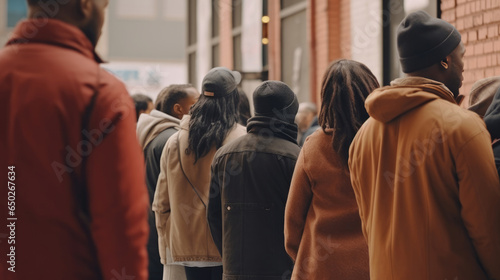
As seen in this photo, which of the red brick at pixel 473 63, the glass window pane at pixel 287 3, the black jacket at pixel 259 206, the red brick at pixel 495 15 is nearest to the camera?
the black jacket at pixel 259 206

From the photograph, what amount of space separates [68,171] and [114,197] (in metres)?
0.18

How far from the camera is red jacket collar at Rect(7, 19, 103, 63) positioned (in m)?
2.56

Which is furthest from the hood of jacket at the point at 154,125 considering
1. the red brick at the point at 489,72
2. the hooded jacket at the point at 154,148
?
the red brick at the point at 489,72

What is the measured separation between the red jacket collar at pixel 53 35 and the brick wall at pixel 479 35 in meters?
4.67

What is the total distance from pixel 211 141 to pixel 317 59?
21.9ft

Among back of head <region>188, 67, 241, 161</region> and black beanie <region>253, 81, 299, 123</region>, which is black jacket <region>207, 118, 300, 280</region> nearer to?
black beanie <region>253, 81, 299, 123</region>

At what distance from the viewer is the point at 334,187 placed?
404 centimetres

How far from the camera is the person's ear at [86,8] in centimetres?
256

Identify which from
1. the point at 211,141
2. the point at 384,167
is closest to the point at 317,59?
the point at 211,141

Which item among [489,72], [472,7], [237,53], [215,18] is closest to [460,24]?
[472,7]

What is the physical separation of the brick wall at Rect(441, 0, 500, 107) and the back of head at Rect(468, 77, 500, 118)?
2938 mm

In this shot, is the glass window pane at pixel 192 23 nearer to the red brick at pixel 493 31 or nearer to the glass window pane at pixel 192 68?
the glass window pane at pixel 192 68

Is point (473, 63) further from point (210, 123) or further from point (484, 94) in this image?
point (484, 94)

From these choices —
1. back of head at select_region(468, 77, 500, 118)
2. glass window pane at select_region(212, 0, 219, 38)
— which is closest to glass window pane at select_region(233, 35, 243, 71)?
glass window pane at select_region(212, 0, 219, 38)
